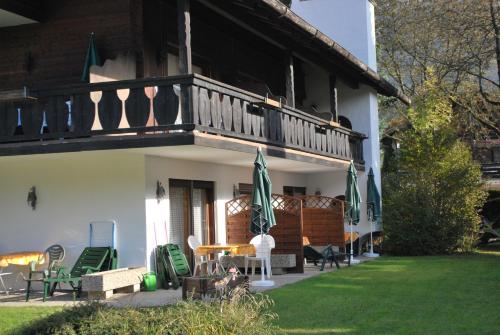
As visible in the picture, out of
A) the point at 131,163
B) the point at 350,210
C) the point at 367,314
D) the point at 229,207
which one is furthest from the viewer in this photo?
the point at 350,210

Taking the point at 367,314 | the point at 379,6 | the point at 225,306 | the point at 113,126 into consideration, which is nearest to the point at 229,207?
the point at 113,126

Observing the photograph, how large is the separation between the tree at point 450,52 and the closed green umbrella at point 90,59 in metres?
14.4

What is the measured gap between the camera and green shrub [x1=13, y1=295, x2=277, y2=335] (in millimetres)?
6027

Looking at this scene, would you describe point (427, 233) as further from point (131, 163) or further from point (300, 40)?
point (131, 163)

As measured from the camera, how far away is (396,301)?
10430 mm

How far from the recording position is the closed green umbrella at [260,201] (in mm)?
12758

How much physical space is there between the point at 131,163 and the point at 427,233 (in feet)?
32.5

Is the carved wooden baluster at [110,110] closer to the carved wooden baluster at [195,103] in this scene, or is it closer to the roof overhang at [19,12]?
the carved wooden baluster at [195,103]

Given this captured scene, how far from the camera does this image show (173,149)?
12.0 metres

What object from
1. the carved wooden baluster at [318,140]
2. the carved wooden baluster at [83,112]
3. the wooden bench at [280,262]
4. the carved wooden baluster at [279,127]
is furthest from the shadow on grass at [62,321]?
the carved wooden baluster at [318,140]

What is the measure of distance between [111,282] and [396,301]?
4.79m

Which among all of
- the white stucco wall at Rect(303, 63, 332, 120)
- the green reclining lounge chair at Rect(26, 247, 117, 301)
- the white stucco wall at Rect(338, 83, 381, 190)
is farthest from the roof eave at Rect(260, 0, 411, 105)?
the green reclining lounge chair at Rect(26, 247, 117, 301)

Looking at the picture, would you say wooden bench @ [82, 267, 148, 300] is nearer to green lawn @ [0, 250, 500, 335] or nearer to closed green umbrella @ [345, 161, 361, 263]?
green lawn @ [0, 250, 500, 335]

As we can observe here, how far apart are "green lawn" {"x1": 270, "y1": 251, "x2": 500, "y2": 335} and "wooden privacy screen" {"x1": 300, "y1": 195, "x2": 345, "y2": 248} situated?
223 centimetres
